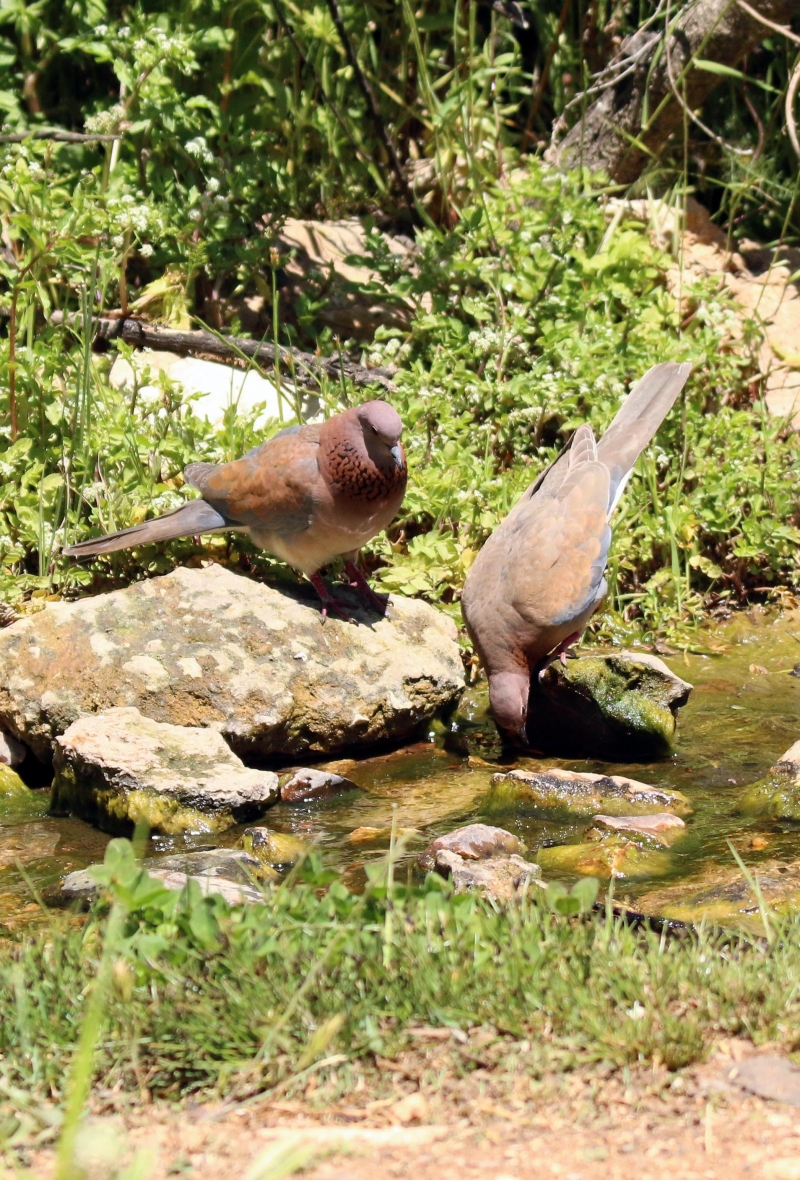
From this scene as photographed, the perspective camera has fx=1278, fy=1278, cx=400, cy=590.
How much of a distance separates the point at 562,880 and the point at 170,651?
179 centimetres

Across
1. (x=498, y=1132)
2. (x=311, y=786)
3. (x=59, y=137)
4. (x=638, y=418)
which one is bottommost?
(x=311, y=786)

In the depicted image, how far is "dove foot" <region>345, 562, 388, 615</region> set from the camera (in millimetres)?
5273

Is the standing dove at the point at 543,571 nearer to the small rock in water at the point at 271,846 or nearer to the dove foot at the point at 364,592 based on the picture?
the dove foot at the point at 364,592

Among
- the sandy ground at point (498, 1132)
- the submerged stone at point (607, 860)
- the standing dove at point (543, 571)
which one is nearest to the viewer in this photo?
the sandy ground at point (498, 1132)

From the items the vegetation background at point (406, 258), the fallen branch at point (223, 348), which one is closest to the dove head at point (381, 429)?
the vegetation background at point (406, 258)

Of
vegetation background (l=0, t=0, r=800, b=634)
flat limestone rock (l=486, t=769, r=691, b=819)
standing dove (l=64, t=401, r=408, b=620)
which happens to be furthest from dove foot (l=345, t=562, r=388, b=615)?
flat limestone rock (l=486, t=769, r=691, b=819)

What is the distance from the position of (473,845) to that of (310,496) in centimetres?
172

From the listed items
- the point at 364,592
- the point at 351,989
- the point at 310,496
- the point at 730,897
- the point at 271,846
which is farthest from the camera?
the point at 364,592

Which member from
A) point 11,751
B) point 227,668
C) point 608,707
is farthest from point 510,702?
point 11,751

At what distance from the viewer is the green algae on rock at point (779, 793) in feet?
13.2

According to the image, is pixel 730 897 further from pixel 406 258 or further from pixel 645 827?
pixel 406 258

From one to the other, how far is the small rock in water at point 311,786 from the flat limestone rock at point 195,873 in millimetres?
697

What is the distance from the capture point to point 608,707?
4.82 meters

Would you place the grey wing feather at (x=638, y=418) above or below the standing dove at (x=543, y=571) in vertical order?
above
